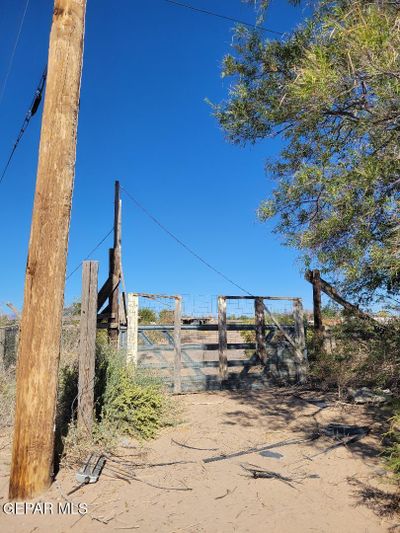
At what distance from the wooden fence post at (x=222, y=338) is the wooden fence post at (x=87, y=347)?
5004 millimetres

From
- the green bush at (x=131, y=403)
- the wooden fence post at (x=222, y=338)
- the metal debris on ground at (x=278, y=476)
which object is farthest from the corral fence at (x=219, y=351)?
the metal debris on ground at (x=278, y=476)

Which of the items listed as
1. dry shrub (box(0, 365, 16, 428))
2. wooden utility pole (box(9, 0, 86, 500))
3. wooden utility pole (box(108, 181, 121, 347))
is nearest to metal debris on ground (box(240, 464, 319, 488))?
wooden utility pole (box(9, 0, 86, 500))

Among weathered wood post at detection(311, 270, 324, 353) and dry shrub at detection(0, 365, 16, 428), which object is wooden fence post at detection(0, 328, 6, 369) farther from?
weathered wood post at detection(311, 270, 324, 353)

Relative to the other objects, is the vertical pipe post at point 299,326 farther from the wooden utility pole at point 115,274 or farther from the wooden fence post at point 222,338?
the wooden utility pole at point 115,274

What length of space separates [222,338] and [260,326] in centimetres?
129

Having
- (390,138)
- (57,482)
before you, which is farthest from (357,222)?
(57,482)

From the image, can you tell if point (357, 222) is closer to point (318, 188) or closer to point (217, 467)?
point (318, 188)

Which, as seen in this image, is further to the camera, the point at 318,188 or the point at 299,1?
the point at 299,1

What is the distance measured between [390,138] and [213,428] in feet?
17.4

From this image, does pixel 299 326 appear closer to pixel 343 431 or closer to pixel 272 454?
pixel 343 431

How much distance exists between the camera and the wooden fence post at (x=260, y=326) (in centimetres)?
1147

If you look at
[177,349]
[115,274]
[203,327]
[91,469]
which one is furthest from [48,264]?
[203,327]

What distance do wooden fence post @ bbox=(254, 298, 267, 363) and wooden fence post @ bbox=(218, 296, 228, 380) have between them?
111 cm

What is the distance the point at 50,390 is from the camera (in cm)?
463
